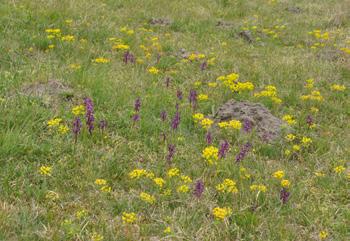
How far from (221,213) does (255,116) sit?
263 cm

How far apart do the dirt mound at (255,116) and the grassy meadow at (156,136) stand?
0.12 meters

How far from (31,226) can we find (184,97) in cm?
390

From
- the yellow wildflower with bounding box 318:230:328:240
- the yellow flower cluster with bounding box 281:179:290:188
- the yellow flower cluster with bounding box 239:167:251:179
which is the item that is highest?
the yellow flower cluster with bounding box 281:179:290:188

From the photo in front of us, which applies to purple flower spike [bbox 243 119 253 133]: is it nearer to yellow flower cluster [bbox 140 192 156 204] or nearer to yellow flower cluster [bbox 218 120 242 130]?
yellow flower cluster [bbox 218 120 242 130]

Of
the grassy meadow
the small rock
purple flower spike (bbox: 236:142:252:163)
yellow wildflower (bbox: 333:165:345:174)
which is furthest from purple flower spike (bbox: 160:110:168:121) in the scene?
the small rock

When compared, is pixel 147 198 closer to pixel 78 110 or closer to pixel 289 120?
pixel 78 110

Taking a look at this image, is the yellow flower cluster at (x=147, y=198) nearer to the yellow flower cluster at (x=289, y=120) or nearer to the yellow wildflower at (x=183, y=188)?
the yellow wildflower at (x=183, y=188)

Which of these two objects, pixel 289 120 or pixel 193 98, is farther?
pixel 193 98

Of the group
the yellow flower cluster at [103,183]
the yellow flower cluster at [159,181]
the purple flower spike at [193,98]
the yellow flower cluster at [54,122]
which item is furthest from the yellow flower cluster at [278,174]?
the yellow flower cluster at [54,122]

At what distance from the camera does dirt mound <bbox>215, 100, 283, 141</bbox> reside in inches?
263

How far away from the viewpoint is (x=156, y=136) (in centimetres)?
621

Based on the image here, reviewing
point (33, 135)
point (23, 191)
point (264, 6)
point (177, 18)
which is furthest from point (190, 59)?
point (264, 6)

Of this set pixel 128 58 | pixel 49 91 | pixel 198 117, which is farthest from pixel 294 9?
pixel 49 91

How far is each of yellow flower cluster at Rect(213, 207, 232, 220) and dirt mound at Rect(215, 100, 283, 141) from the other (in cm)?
201
